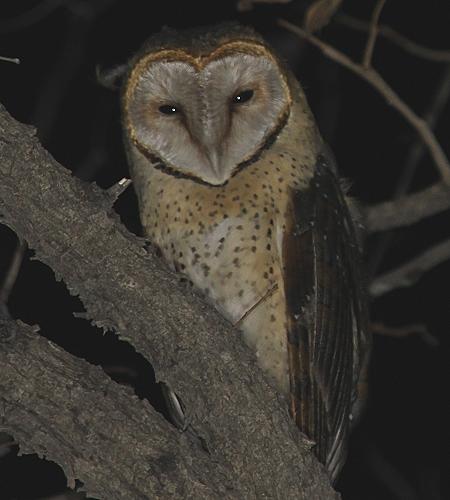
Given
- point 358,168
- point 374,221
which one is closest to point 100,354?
point 374,221

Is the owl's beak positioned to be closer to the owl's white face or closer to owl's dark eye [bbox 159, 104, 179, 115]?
the owl's white face

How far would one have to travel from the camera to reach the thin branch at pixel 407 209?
408 cm

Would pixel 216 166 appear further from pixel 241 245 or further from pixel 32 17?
pixel 32 17

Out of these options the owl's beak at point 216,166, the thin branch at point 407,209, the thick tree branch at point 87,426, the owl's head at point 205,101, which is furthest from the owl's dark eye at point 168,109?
the thin branch at point 407,209

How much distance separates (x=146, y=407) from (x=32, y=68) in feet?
11.9

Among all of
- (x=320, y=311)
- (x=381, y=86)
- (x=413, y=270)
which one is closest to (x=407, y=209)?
(x=413, y=270)

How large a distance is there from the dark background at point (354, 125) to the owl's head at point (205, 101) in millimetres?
1881

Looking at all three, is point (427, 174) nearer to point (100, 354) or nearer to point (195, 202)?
point (100, 354)

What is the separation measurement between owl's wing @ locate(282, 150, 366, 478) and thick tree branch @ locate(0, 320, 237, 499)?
0.75 meters

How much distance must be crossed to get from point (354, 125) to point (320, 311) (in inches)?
123

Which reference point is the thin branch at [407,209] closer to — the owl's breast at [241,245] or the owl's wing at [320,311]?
the owl's wing at [320,311]

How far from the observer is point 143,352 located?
257cm

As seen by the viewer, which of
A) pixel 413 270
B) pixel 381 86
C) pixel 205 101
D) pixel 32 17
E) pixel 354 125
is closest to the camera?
pixel 205 101

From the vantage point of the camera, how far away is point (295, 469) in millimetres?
2549
